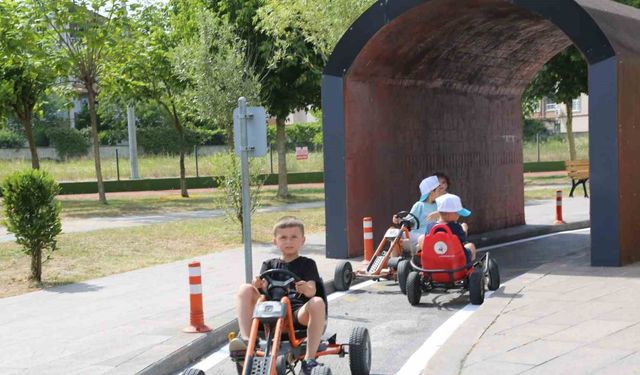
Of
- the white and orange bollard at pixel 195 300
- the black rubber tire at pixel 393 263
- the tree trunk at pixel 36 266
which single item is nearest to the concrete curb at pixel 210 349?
the white and orange bollard at pixel 195 300

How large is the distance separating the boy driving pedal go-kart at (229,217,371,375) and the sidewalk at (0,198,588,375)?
3.84 feet

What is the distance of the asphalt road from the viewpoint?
24.1 ft

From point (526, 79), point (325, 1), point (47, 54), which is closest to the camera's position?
point (526, 79)

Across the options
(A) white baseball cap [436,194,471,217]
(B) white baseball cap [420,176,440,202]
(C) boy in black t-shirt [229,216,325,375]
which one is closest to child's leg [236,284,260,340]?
(C) boy in black t-shirt [229,216,325,375]

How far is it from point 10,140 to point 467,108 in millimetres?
38542

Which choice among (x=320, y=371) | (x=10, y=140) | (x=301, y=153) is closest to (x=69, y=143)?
(x=10, y=140)

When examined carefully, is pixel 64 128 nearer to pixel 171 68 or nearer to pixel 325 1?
pixel 171 68

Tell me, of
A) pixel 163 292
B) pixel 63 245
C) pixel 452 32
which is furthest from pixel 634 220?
pixel 63 245

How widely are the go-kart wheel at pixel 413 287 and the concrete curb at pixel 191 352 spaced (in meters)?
1.96

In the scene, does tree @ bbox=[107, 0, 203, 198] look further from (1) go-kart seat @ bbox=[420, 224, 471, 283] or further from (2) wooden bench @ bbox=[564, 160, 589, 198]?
(1) go-kart seat @ bbox=[420, 224, 471, 283]

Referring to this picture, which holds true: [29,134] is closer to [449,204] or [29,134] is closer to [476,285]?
[449,204]

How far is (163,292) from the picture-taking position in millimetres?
10867

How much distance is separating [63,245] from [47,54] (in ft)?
34.5

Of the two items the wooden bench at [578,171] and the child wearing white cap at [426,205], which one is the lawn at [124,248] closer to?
the child wearing white cap at [426,205]
